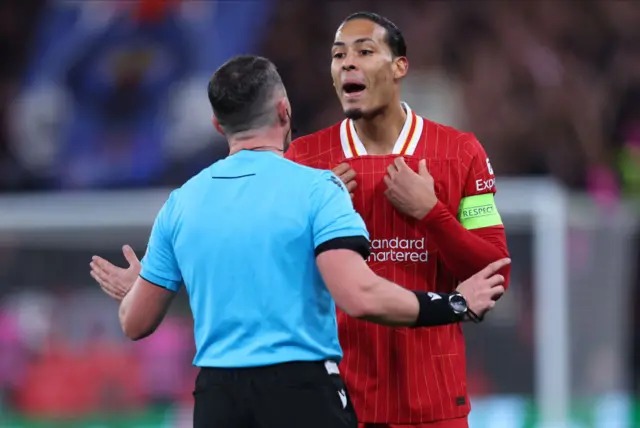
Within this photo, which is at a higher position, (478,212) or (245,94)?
(245,94)

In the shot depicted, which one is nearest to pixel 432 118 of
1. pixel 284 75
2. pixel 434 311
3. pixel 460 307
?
pixel 284 75

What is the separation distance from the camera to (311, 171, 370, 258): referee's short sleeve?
364cm

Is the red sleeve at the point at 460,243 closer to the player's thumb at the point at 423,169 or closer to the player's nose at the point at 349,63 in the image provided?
the player's thumb at the point at 423,169

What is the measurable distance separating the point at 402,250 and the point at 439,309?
0.79 metres

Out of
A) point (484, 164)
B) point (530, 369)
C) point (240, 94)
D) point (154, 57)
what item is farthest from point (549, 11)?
point (240, 94)

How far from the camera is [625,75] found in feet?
49.8

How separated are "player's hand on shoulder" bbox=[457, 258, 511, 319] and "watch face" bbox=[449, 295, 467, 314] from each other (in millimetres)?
26

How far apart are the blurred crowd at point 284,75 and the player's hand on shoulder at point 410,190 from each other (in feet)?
29.2

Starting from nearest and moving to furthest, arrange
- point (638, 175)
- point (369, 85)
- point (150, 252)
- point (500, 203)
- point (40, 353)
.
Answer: point (150, 252), point (369, 85), point (40, 353), point (500, 203), point (638, 175)

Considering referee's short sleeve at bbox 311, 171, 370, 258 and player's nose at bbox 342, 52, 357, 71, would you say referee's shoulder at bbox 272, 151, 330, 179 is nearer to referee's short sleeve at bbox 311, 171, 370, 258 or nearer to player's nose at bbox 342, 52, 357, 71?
referee's short sleeve at bbox 311, 171, 370, 258

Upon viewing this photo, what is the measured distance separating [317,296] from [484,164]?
1193 mm

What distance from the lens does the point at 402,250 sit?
464 cm

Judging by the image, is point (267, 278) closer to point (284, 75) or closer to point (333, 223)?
point (333, 223)

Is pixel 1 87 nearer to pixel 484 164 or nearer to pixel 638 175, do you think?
pixel 638 175
